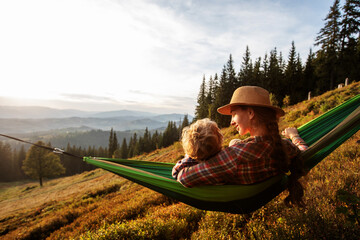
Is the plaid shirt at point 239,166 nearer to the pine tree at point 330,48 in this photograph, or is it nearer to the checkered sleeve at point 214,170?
the checkered sleeve at point 214,170

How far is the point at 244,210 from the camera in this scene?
7.06ft

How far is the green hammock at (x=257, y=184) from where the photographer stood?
1734mm

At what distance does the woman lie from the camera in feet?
5.26

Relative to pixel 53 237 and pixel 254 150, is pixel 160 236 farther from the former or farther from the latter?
pixel 53 237

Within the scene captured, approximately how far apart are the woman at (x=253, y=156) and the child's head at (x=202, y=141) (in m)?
0.08

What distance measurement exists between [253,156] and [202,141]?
1.57 feet

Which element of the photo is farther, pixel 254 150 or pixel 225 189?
pixel 225 189

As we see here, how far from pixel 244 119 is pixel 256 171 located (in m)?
0.55

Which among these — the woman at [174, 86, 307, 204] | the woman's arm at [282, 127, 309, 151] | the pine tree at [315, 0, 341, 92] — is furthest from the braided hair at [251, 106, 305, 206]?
the pine tree at [315, 0, 341, 92]

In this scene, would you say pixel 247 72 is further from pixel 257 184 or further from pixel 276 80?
pixel 257 184

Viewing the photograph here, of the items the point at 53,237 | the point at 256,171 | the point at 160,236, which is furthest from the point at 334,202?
the point at 53,237

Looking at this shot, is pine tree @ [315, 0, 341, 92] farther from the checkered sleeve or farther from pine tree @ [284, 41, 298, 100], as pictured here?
the checkered sleeve

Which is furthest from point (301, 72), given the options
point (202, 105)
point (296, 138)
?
point (296, 138)

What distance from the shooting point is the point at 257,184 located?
170 centimetres
